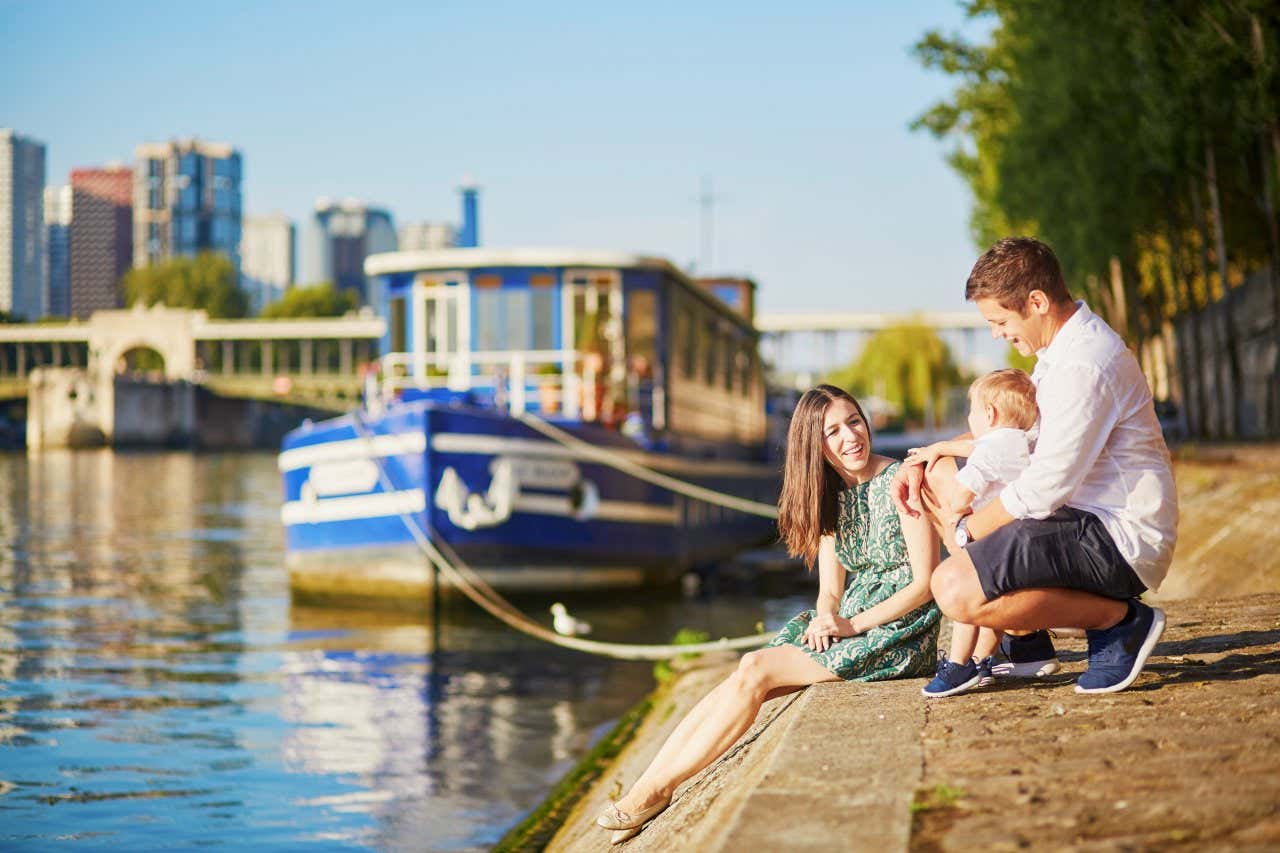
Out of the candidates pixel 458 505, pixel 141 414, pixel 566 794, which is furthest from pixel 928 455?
pixel 141 414

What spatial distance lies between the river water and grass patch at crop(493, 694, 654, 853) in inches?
12.0

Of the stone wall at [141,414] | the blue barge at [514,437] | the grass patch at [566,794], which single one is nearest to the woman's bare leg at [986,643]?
the grass patch at [566,794]

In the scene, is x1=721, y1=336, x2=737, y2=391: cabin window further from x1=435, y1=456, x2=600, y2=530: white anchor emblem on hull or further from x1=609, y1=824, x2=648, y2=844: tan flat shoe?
x1=609, y1=824, x2=648, y2=844: tan flat shoe

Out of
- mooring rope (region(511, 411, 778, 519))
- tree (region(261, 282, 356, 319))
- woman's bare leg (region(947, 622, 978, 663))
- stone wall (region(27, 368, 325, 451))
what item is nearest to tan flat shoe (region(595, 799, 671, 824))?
woman's bare leg (region(947, 622, 978, 663))

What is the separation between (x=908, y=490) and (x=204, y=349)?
141973 millimetres

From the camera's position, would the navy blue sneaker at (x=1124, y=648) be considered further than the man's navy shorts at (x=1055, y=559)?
Yes

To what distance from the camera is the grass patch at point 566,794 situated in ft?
21.4

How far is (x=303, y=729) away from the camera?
32.0 feet

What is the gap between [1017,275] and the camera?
4516 mm

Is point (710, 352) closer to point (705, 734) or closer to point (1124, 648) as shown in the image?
point (1124, 648)

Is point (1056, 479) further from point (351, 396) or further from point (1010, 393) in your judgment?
point (351, 396)

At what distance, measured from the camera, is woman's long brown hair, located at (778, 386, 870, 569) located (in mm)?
4941

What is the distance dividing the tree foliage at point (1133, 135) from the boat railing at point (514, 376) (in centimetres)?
800

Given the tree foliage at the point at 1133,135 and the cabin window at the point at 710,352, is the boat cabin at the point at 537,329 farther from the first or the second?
the tree foliage at the point at 1133,135
